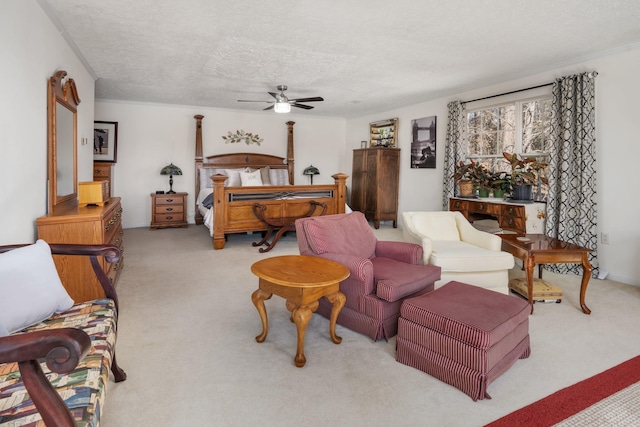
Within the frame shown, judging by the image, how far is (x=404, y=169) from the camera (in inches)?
283

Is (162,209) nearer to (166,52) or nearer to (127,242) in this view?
(127,242)

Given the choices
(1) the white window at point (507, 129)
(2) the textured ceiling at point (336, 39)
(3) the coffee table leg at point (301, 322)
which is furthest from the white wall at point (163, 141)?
(3) the coffee table leg at point (301, 322)

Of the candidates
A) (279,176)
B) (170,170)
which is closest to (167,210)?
(170,170)

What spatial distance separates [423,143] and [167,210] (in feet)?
16.0

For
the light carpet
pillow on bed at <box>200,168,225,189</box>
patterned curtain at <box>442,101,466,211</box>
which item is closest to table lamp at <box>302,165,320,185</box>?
pillow on bed at <box>200,168,225,189</box>

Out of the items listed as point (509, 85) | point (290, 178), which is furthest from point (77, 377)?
point (290, 178)

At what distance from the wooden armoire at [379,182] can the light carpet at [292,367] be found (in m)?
3.92

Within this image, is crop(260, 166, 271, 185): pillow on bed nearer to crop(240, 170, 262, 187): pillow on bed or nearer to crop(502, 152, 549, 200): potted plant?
crop(240, 170, 262, 187): pillow on bed

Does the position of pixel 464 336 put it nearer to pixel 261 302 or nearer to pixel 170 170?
pixel 261 302

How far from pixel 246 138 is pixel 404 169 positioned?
11.1 ft

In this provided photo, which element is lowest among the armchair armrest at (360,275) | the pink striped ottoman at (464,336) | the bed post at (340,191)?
the pink striped ottoman at (464,336)

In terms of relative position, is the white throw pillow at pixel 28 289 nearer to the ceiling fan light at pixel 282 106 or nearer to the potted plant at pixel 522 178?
the ceiling fan light at pixel 282 106

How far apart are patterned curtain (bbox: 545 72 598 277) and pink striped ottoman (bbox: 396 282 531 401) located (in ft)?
8.14

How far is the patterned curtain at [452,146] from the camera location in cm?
573
